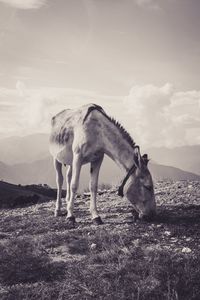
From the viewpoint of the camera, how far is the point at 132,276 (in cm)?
657

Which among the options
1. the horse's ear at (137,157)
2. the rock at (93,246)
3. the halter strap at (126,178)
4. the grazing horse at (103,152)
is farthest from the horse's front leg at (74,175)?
the rock at (93,246)

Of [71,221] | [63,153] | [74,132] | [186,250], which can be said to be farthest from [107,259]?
[63,153]

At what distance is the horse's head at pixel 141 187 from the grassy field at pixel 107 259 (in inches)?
21.7

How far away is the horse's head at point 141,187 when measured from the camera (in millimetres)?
10812

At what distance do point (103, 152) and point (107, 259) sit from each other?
15.2 feet

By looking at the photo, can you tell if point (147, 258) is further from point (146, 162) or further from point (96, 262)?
point (146, 162)

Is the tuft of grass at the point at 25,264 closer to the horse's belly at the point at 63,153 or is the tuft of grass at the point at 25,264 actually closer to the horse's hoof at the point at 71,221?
the horse's hoof at the point at 71,221

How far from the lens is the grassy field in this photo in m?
6.16

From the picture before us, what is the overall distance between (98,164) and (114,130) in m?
1.53

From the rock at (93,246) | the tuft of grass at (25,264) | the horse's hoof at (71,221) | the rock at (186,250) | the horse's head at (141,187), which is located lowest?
the tuft of grass at (25,264)

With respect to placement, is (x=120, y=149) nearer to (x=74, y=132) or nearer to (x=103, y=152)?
(x=103, y=152)

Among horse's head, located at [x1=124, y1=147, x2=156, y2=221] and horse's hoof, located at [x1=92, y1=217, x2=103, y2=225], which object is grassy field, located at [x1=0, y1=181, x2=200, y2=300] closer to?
horse's hoof, located at [x1=92, y1=217, x2=103, y2=225]

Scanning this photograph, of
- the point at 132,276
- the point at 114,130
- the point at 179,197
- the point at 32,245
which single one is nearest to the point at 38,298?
the point at 132,276

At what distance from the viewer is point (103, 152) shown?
38.8ft
